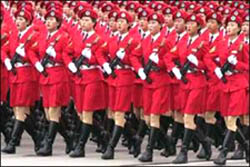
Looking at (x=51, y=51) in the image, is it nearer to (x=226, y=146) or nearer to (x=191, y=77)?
(x=191, y=77)

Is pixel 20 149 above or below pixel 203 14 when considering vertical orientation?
below

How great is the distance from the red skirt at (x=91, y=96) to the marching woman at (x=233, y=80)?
1.59m

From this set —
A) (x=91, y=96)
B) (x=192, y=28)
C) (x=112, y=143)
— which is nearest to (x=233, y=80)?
(x=192, y=28)

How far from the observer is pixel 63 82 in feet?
61.1

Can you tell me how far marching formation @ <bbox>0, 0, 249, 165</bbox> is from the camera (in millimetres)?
17875

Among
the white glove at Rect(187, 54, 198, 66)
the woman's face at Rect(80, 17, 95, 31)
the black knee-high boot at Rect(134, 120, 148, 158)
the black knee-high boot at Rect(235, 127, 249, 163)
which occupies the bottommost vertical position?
the black knee-high boot at Rect(134, 120, 148, 158)

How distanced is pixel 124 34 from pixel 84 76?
28.7 inches

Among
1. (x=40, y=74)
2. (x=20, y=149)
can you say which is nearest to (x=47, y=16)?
(x=40, y=74)

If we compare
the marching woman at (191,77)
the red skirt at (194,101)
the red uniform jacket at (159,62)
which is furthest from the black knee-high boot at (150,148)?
the red uniform jacket at (159,62)

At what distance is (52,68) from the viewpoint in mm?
18516

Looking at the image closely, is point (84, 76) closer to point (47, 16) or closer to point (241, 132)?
point (47, 16)

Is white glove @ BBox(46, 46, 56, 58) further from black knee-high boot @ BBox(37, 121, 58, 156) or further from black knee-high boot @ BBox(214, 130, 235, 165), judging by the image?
black knee-high boot @ BBox(214, 130, 235, 165)

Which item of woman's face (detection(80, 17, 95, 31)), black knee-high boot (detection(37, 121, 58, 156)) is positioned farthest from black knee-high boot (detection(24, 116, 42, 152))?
woman's face (detection(80, 17, 95, 31))

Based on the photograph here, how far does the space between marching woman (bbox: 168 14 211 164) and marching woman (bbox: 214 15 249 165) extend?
11.5 inches
